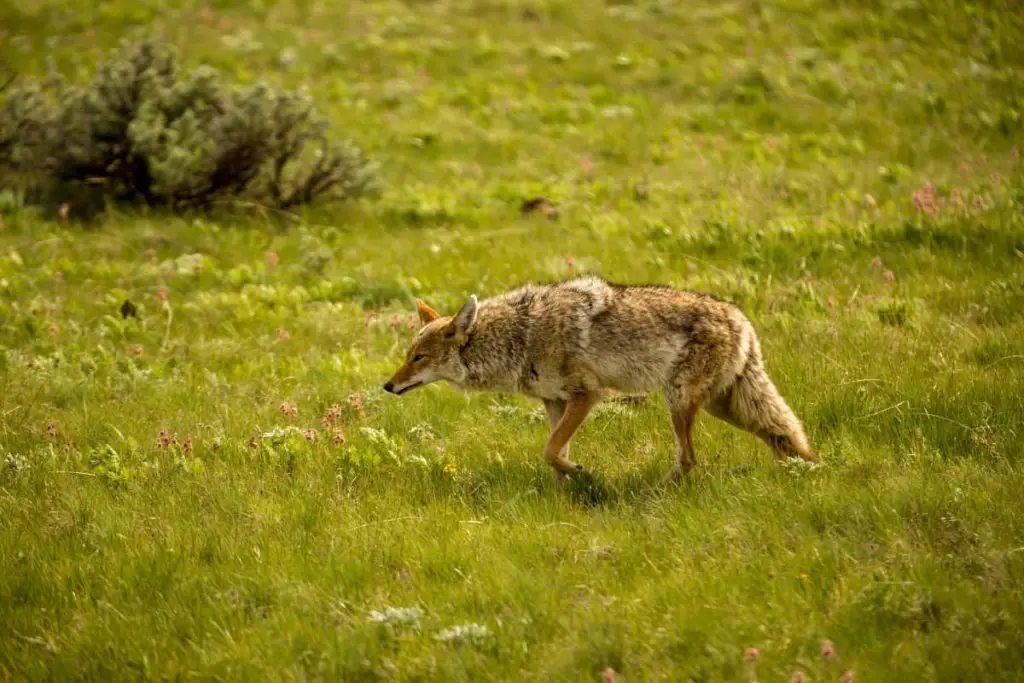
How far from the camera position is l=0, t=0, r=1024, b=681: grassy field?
5.18m

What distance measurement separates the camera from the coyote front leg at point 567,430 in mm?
7238

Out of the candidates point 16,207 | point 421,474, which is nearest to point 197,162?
point 16,207

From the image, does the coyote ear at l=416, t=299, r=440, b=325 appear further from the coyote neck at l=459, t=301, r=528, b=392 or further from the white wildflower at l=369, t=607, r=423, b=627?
the white wildflower at l=369, t=607, r=423, b=627

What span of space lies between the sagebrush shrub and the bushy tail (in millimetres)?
8650

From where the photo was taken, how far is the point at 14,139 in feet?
48.4

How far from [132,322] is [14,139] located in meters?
5.84

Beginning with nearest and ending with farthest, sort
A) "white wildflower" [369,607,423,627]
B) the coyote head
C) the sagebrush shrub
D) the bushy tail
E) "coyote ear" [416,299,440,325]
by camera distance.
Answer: "white wildflower" [369,607,423,627] → the bushy tail → the coyote head → "coyote ear" [416,299,440,325] → the sagebrush shrub

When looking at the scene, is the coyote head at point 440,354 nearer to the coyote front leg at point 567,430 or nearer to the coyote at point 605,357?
the coyote at point 605,357

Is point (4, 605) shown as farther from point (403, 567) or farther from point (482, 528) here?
point (482, 528)

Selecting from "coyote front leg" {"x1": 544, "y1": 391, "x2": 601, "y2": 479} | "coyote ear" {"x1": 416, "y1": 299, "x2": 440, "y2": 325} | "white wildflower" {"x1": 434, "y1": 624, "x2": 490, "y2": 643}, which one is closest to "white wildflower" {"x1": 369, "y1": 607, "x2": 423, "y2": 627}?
"white wildflower" {"x1": 434, "y1": 624, "x2": 490, "y2": 643}

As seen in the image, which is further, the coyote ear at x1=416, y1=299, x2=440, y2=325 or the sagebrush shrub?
the sagebrush shrub

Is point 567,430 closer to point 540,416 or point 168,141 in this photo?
point 540,416

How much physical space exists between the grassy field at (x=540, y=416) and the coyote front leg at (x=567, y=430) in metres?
0.30

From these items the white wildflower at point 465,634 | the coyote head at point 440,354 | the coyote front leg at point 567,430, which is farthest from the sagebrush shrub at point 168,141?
the white wildflower at point 465,634
